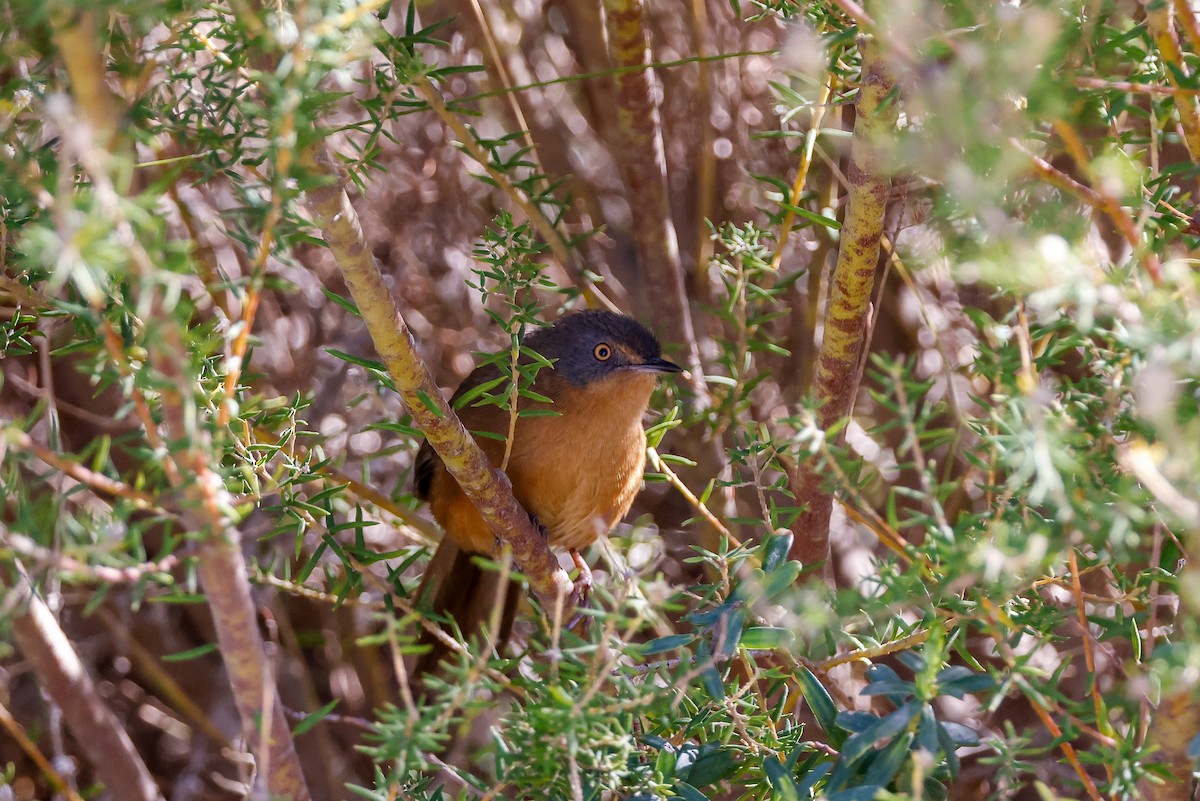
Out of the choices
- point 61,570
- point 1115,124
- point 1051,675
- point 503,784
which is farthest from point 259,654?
point 1115,124

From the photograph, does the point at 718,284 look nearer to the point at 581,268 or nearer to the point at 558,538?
the point at 581,268

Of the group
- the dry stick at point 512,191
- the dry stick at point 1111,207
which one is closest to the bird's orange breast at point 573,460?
the dry stick at point 512,191

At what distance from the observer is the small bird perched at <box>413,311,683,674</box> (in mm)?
4203

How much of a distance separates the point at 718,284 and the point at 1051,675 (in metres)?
3.57

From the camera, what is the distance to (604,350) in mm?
4418

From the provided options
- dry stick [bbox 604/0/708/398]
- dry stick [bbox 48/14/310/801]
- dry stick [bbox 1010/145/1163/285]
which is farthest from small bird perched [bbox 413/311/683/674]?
dry stick [bbox 1010/145/1163/285]

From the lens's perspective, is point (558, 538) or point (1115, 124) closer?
point (1115, 124)

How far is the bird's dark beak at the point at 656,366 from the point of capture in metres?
4.21

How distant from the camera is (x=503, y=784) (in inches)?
80.0

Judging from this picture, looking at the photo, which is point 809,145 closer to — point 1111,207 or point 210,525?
point 1111,207

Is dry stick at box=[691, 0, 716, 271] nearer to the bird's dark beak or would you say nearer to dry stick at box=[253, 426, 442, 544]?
→ the bird's dark beak

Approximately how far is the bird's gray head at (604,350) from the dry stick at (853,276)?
3.22 feet

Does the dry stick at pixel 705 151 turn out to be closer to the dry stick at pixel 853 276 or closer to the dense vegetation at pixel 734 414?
the dense vegetation at pixel 734 414

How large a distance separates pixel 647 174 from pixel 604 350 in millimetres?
908
